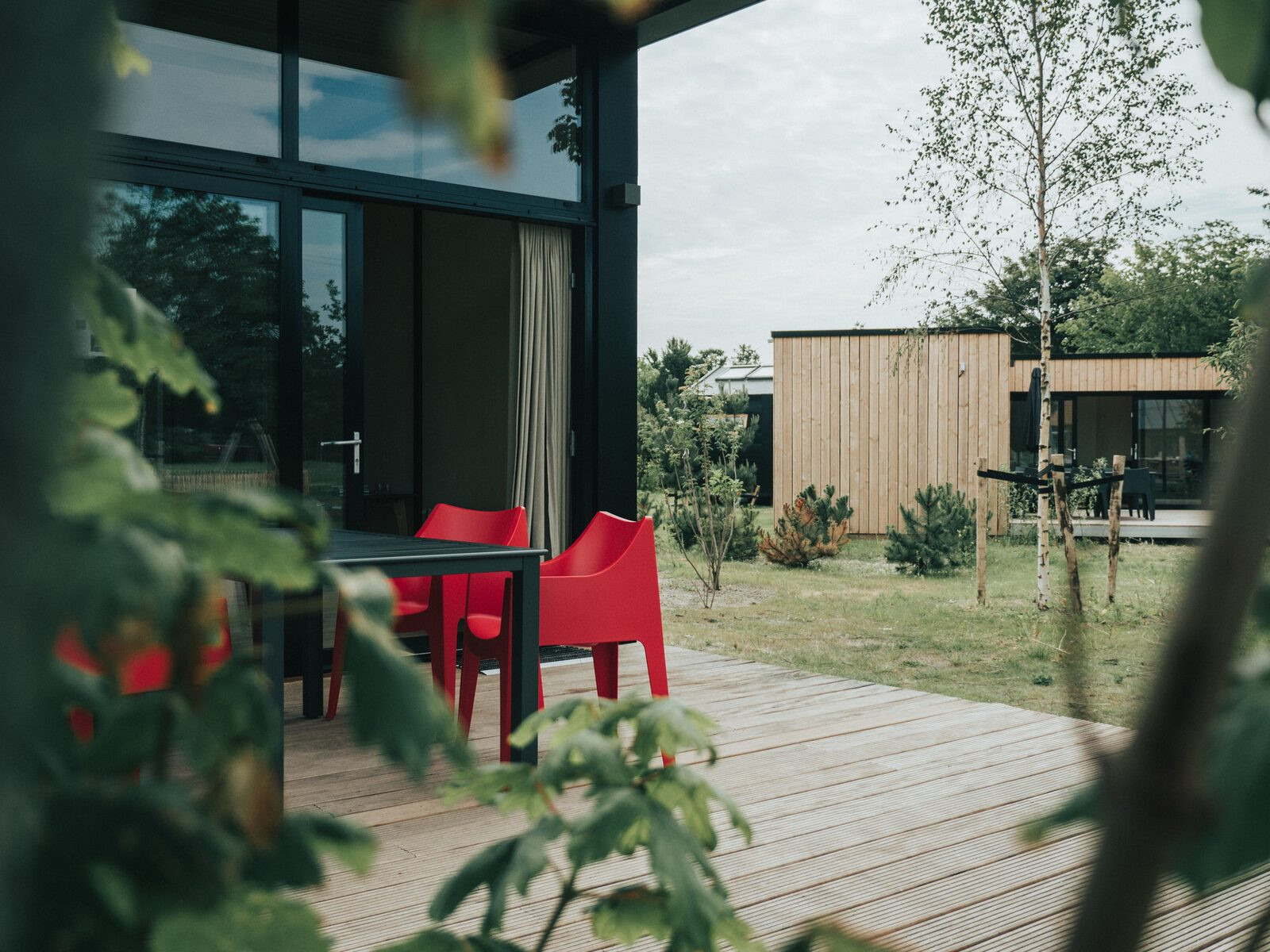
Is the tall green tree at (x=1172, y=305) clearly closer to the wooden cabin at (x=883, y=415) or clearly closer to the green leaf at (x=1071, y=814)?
the wooden cabin at (x=883, y=415)

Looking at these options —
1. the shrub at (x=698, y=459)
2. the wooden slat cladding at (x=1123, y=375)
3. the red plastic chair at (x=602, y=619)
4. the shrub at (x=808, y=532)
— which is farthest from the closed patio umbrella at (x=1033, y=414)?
the wooden slat cladding at (x=1123, y=375)

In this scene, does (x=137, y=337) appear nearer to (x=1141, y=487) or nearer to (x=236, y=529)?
(x=236, y=529)

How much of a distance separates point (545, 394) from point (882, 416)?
26.1 feet

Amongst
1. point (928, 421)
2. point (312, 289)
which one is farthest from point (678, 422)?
point (312, 289)

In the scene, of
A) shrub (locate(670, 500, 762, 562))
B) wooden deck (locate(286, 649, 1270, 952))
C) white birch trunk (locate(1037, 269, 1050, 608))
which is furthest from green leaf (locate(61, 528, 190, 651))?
shrub (locate(670, 500, 762, 562))

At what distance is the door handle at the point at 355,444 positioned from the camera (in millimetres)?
5144

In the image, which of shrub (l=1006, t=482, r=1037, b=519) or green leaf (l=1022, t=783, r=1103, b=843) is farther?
shrub (l=1006, t=482, r=1037, b=519)

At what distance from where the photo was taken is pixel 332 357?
203 inches

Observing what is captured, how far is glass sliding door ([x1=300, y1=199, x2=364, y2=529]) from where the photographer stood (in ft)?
16.6

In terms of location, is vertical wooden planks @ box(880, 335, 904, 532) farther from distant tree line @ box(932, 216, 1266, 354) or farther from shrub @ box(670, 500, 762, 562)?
shrub @ box(670, 500, 762, 562)

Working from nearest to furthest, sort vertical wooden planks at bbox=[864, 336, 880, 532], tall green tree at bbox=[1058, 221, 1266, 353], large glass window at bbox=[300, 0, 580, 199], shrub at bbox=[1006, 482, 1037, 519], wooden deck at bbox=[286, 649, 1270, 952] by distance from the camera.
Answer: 1. wooden deck at bbox=[286, 649, 1270, 952]
2. large glass window at bbox=[300, 0, 580, 199]
3. shrub at bbox=[1006, 482, 1037, 519]
4. vertical wooden planks at bbox=[864, 336, 880, 532]
5. tall green tree at bbox=[1058, 221, 1266, 353]

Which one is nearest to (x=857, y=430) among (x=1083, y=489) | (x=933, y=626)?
(x=1083, y=489)

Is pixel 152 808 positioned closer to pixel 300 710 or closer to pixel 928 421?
pixel 300 710

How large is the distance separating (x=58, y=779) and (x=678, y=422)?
9974 millimetres
